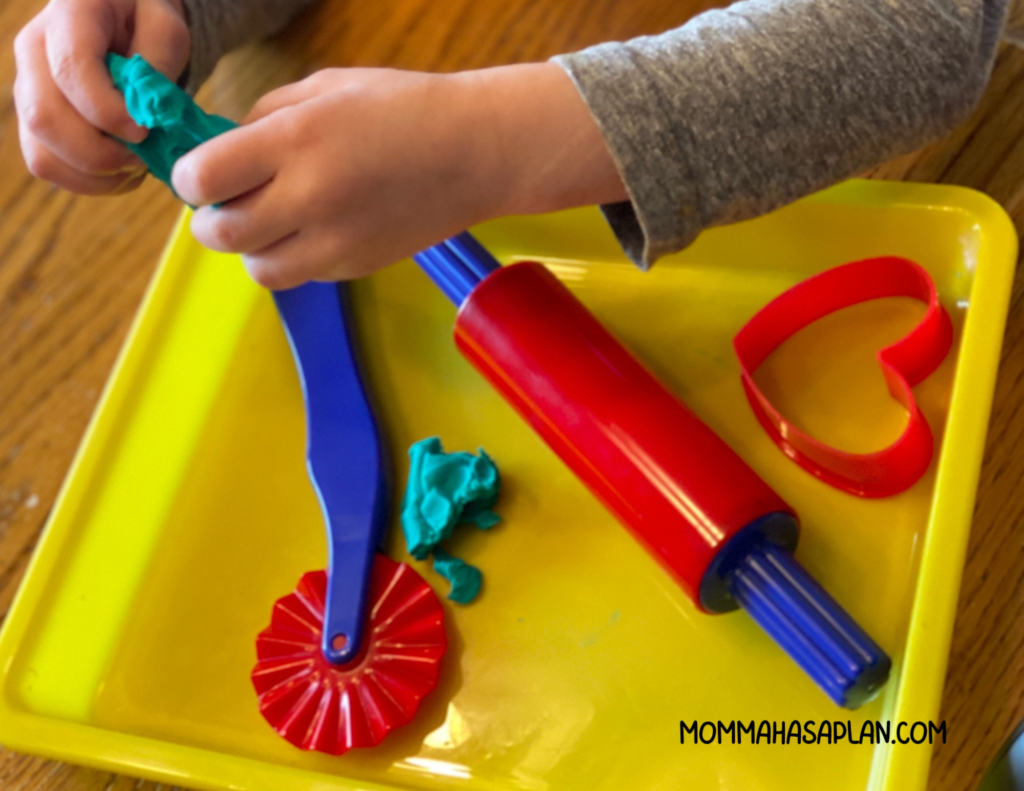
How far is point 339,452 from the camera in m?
0.43

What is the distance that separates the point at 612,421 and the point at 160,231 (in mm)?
306

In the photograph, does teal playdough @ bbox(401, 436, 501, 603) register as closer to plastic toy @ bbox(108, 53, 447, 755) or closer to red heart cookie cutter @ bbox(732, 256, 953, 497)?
plastic toy @ bbox(108, 53, 447, 755)

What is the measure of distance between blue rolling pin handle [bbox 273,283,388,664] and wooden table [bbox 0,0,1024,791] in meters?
0.12

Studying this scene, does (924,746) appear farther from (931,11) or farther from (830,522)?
(931,11)

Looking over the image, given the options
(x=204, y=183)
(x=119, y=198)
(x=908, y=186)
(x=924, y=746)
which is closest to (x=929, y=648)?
(x=924, y=746)

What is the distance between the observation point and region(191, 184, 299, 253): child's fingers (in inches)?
13.7

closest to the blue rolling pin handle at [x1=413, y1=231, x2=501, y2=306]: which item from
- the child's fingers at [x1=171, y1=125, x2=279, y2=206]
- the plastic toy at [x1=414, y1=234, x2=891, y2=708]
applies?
the plastic toy at [x1=414, y1=234, x2=891, y2=708]

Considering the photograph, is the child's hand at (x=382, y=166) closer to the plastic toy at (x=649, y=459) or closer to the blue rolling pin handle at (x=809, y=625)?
the plastic toy at (x=649, y=459)

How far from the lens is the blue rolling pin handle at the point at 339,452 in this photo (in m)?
0.40

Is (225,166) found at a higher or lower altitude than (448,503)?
higher

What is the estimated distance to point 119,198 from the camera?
55cm

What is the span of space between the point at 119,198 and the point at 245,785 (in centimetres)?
35

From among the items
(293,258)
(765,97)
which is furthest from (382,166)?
(765,97)

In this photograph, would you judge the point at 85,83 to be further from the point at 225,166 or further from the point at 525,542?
the point at 525,542
